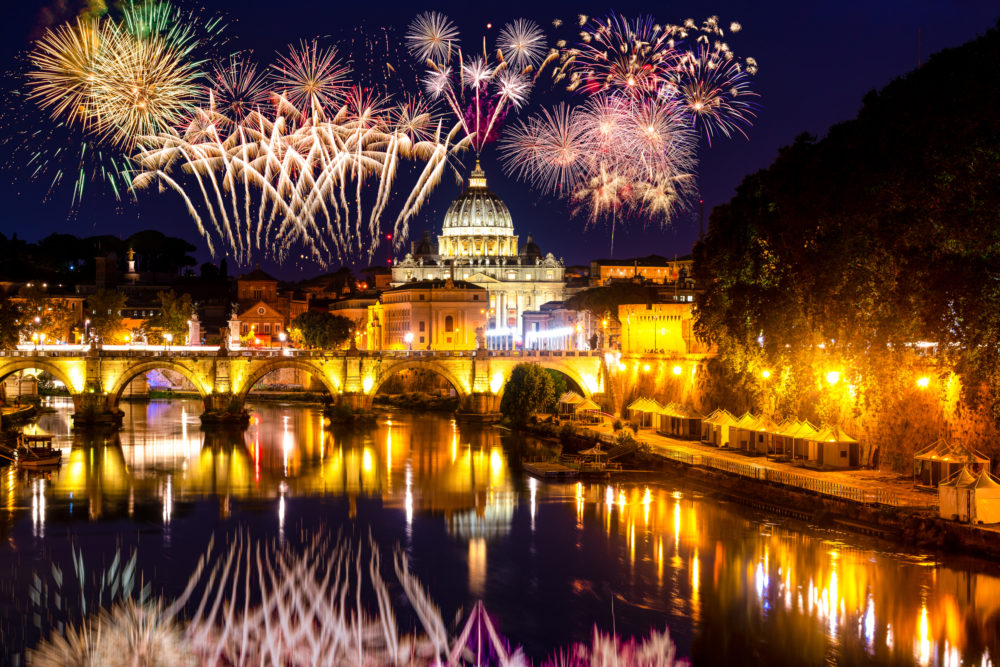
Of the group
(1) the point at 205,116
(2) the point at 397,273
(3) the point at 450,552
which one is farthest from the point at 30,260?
(3) the point at 450,552

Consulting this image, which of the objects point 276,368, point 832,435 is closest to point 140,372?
point 276,368

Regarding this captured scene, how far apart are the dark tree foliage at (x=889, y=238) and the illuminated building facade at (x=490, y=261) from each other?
8802 centimetres

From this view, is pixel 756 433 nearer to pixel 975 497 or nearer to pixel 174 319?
pixel 975 497

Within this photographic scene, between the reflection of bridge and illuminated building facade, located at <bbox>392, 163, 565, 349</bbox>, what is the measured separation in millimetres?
60746

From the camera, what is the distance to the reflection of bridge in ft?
180

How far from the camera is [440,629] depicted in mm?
21547

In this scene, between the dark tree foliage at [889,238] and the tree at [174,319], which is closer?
the dark tree foliage at [889,238]

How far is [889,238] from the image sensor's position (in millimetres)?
26578

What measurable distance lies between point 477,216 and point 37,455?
94.7m

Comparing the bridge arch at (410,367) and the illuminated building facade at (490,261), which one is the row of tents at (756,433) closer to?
the bridge arch at (410,367)

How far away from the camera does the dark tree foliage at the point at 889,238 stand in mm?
24188

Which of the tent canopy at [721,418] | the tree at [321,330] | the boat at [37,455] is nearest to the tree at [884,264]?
the tent canopy at [721,418]

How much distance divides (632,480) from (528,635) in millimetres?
15409

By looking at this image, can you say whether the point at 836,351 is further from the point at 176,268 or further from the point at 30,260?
the point at 176,268
